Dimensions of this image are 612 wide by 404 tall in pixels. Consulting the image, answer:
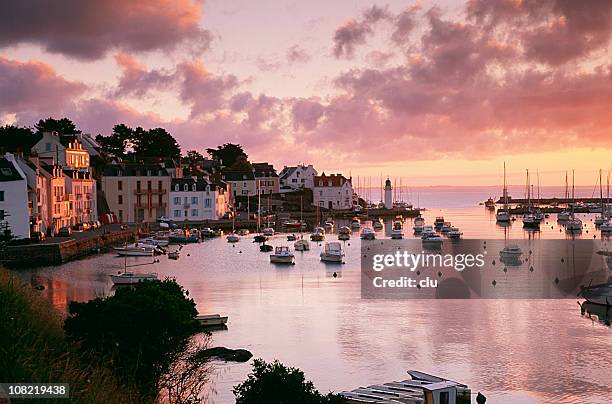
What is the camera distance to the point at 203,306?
128ft

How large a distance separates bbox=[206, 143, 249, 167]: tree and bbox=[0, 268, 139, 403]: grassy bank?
11866cm

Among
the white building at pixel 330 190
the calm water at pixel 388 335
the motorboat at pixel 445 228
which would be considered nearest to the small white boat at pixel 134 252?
the calm water at pixel 388 335

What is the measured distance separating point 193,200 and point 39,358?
82008 mm

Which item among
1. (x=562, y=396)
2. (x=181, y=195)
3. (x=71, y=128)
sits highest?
(x=71, y=128)

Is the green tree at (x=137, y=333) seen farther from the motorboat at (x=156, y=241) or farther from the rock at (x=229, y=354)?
the motorboat at (x=156, y=241)

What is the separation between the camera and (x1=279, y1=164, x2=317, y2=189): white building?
13075cm

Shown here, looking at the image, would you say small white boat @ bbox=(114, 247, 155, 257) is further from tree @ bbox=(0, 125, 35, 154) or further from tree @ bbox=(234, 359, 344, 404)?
tree @ bbox=(234, 359, 344, 404)

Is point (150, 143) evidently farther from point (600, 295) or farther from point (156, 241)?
point (600, 295)

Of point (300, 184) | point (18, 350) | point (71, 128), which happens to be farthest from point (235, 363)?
point (300, 184)

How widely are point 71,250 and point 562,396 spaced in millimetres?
44756

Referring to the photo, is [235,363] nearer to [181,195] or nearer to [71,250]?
[71,250]
